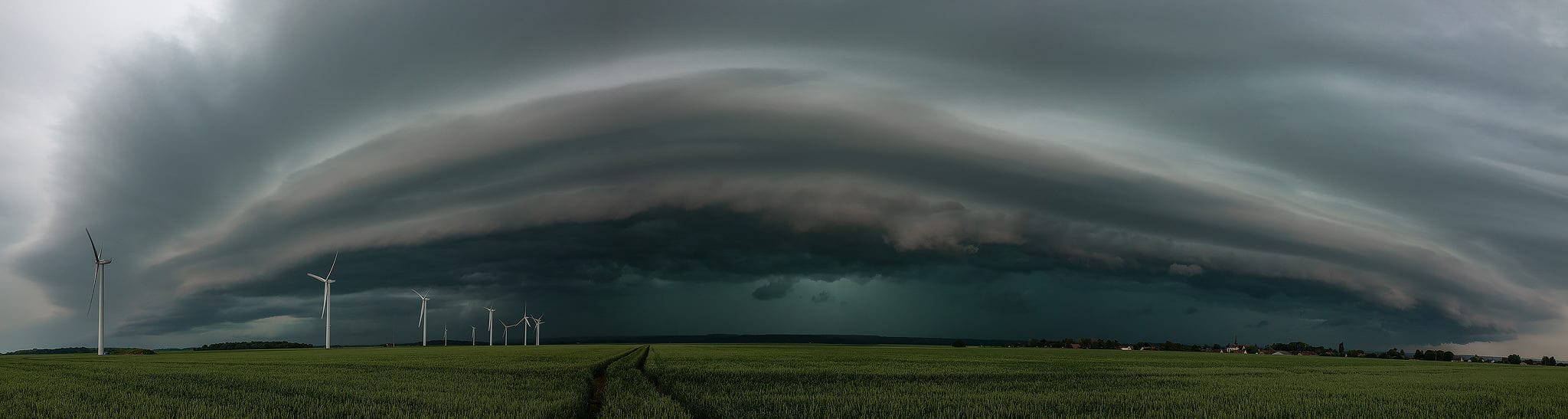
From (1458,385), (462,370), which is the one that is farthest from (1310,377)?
(462,370)

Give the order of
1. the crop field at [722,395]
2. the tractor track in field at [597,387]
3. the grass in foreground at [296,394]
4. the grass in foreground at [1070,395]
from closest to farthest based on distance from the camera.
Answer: the grass in foreground at [296,394]
the crop field at [722,395]
the grass in foreground at [1070,395]
the tractor track in field at [597,387]

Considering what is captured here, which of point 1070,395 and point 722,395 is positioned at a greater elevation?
point 722,395

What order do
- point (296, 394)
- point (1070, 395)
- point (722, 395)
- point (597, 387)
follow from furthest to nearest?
point (597, 387) < point (1070, 395) < point (296, 394) < point (722, 395)

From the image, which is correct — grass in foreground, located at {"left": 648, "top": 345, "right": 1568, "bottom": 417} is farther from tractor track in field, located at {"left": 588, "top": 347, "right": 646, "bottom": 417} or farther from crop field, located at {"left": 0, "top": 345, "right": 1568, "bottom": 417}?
tractor track in field, located at {"left": 588, "top": 347, "right": 646, "bottom": 417}

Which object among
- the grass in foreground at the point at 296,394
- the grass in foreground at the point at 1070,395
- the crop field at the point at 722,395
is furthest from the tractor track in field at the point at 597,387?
the grass in foreground at the point at 1070,395

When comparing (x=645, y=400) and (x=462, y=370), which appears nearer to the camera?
(x=645, y=400)

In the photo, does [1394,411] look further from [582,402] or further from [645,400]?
[582,402]

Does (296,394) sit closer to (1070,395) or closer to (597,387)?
(597,387)

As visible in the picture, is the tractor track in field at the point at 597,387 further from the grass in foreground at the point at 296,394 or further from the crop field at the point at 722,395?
the grass in foreground at the point at 296,394

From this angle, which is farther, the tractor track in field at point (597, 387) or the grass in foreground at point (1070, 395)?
the tractor track in field at point (597, 387)

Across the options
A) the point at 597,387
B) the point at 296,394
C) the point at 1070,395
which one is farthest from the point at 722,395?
the point at 296,394

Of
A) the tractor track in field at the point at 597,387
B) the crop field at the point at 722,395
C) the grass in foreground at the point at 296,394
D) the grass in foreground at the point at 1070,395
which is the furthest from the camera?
the tractor track in field at the point at 597,387
